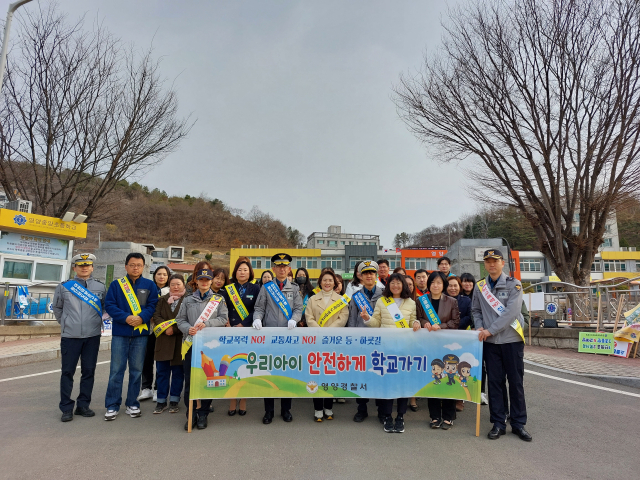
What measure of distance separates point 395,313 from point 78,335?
3.65 metres

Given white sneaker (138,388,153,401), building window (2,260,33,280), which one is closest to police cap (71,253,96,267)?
white sneaker (138,388,153,401)

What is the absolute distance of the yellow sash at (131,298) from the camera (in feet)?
15.5

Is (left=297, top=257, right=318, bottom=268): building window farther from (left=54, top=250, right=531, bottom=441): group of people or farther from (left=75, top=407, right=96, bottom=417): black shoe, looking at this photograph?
(left=75, top=407, right=96, bottom=417): black shoe

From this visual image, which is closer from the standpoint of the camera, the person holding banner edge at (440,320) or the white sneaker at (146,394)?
the person holding banner edge at (440,320)

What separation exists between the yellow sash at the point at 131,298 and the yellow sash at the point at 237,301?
3.55ft

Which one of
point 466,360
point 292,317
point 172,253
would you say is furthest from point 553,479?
point 172,253

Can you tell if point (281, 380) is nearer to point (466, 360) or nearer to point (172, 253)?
point (466, 360)

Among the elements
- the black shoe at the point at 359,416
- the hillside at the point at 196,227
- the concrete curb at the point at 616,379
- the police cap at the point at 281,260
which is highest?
the hillside at the point at 196,227

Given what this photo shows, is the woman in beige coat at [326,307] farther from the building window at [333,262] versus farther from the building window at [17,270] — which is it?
the building window at [333,262]

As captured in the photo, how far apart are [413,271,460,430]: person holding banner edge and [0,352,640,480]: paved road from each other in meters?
0.16

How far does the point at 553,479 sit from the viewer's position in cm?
305

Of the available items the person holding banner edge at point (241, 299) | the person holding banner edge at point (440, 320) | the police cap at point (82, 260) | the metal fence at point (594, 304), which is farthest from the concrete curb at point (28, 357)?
the metal fence at point (594, 304)

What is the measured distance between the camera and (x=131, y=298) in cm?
476

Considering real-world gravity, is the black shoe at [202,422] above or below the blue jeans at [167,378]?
below
